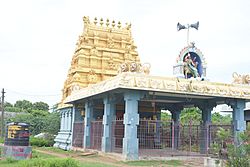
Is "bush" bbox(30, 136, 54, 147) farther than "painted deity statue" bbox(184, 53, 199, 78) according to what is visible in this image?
Yes

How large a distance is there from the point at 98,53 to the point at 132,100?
399 inches

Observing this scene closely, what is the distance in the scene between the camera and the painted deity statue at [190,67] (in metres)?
17.3

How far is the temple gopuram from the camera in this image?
15.4 meters

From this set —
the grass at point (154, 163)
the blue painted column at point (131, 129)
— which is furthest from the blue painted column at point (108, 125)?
the grass at point (154, 163)

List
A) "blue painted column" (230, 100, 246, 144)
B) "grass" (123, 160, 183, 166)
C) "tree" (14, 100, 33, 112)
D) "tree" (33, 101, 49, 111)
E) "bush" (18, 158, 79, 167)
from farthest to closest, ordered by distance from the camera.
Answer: "tree" (14, 100, 33, 112)
"tree" (33, 101, 49, 111)
"blue painted column" (230, 100, 246, 144)
"grass" (123, 160, 183, 166)
"bush" (18, 158, 79, 167)

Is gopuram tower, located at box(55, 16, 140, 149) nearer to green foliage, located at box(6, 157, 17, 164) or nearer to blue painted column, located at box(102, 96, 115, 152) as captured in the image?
blue painted column, located at box(102, 96, 115, 152)

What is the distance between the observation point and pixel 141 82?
14992 mm

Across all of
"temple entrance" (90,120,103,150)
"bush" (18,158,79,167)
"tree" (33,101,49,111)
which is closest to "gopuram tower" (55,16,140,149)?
"temple entrance" (90,120,103,150)

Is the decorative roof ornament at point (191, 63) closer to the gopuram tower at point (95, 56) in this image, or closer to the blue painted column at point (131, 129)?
the blue painted column at point (131, 129)

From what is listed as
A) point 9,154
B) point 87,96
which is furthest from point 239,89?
point 9,154

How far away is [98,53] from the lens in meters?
24.8

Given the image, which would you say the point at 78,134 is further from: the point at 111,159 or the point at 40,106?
the point at 40,106

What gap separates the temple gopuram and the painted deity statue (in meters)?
0.01

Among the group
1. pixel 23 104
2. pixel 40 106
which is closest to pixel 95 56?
pixel 40 106
